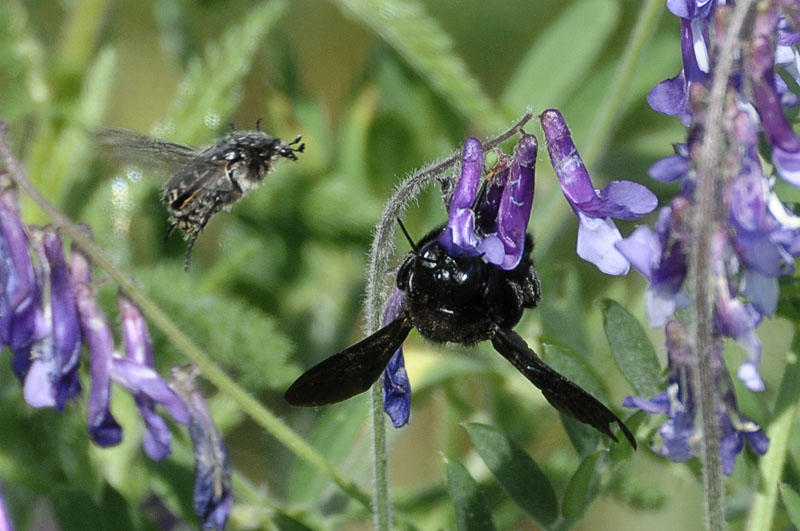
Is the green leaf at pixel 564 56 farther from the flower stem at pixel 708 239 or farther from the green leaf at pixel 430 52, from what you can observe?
the flower stem at pixel 708 239

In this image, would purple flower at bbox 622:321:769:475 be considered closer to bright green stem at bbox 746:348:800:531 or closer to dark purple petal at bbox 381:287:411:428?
bright green stem at bbox 746:348:800:531

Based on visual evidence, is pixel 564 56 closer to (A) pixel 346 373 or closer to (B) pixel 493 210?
(B) pixel 493 210

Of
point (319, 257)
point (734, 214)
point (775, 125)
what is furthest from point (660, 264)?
point (319, 257)

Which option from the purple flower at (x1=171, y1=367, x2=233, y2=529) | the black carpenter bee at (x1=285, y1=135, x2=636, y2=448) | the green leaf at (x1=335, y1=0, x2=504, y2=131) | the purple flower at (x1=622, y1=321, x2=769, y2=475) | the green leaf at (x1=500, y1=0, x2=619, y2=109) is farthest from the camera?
the green leaf at (x1=500, y1=0, x2=619, y2=109)

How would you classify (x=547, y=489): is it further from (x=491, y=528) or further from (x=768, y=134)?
(x=768, y=134)

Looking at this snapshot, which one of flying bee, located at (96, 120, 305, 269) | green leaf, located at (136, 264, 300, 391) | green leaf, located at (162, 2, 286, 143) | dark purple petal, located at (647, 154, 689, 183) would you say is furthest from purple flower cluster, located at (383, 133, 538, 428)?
green leaf, located at (162, 2, 286, 143)

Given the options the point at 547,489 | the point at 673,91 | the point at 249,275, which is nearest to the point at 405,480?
the point at 249,275
